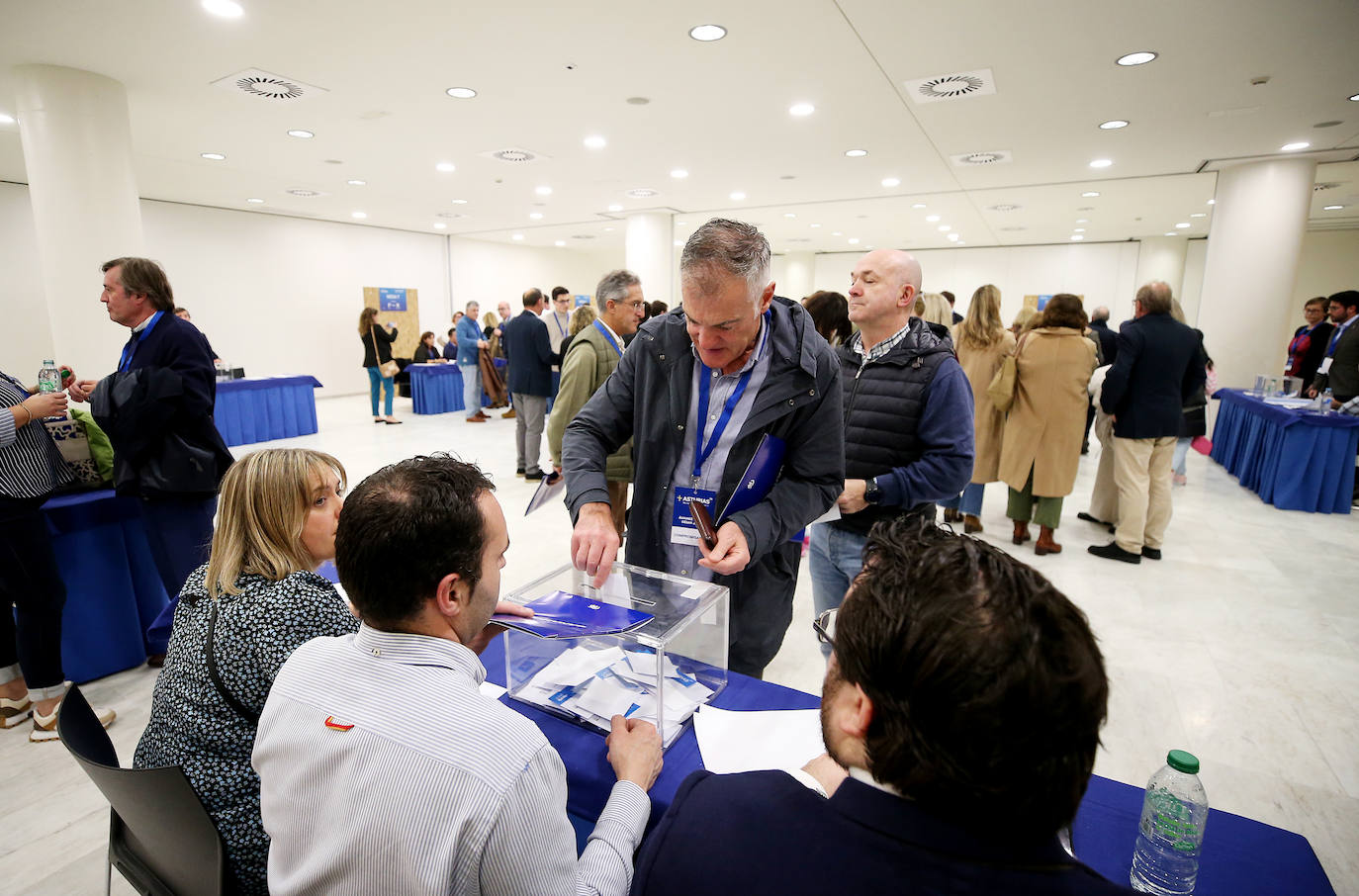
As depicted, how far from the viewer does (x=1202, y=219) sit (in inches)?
445

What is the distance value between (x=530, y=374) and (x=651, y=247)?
220 inches

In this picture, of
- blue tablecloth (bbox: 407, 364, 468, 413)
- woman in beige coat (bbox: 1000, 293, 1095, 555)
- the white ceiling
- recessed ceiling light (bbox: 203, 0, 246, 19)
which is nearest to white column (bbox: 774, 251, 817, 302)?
the white ceiling

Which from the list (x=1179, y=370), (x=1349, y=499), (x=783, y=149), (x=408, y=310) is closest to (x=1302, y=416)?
(x=1349, y=499)

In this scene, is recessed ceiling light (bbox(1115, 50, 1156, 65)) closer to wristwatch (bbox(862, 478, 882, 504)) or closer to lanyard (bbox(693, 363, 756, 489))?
wristwatch (bbox(862, 478, 882, 504))

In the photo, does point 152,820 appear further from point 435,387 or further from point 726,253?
point 435,387

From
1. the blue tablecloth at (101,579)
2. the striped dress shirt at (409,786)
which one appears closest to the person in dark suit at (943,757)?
the striped dress shirt at (409,786)

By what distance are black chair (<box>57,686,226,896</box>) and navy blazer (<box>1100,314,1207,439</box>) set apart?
4763mm

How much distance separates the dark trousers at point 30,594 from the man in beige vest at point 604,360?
211cm

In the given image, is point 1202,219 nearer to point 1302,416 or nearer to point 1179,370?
point 1302,416

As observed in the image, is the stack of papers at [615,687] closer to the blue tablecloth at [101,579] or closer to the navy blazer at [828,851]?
the navy blazer at [828,851]

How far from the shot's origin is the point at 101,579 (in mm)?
2811

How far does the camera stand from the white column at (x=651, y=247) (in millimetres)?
10852

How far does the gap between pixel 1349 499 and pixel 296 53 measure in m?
8.54

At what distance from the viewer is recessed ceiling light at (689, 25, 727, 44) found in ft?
13.1
